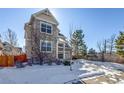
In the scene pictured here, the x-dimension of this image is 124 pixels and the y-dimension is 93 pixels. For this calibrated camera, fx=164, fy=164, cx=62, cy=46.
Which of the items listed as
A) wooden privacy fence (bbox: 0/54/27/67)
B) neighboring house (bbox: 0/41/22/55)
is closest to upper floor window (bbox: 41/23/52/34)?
neighboring house (bbox: 0/41/22/55)

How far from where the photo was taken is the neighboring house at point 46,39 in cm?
634

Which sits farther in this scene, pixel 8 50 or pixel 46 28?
pixel 46 28

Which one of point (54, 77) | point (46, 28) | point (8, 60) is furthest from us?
point (46, 28)

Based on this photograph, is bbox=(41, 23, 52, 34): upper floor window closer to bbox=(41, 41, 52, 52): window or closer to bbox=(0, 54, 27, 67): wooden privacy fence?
bbox=(41, 41, 52, 52): window

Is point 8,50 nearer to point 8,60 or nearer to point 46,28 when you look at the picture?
point 8,60

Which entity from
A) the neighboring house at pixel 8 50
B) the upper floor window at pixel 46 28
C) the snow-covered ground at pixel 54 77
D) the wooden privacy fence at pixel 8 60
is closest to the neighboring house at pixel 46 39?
the upper floor window at pixel 46 28

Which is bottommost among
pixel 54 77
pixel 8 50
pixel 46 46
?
pixel 54 77

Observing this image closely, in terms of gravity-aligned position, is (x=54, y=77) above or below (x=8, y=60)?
below

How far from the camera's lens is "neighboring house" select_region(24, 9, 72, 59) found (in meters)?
6.34

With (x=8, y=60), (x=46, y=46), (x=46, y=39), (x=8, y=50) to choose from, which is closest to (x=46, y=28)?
(x=46, y=39)

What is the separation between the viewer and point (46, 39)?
706cm

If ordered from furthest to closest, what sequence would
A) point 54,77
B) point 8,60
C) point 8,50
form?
1. point 8,50
2. point 8,60
3. point 54,77
